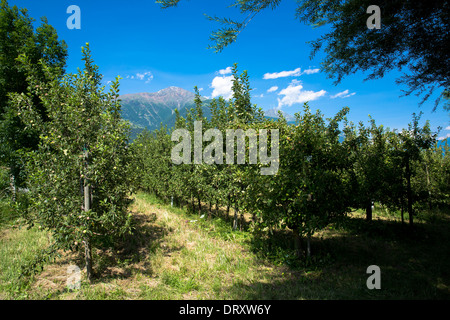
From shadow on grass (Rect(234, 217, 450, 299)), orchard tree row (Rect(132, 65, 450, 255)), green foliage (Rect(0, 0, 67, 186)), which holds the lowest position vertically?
shadow on grass (Rect(234, 217, 450, 299))

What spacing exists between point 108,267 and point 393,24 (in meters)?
10.6

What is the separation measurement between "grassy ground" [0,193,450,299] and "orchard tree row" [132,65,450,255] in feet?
4.49

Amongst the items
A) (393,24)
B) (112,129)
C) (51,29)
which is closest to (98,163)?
(112,129)

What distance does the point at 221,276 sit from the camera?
6.94m

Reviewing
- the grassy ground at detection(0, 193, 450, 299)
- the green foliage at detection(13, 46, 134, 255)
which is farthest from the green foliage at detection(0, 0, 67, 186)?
the green foliage at detection(13, 46, 134, 255)

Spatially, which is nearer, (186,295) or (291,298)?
(291,298)

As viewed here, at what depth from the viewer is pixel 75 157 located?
6066 mm

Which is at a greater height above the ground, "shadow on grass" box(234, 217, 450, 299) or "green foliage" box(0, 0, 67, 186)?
"green foliage" box(0, 0, 67, 186)

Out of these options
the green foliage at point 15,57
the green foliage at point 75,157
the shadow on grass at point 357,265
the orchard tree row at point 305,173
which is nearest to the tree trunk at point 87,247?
the green foliage at point 75,157

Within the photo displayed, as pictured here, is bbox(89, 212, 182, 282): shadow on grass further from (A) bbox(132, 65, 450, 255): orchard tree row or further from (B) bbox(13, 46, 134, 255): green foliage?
(A) bbox(132, 65, 450, 255): orchard tree row

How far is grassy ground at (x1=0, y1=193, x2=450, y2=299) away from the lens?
578 cm

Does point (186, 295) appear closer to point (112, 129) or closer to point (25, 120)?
point (112, 129)

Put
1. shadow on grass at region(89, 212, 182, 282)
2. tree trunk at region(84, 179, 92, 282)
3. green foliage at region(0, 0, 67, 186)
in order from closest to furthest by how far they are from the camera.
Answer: tree trunk at region(84, 179, 92, 282) → shadow on grass at region(89, 212, 182, 282) → green foliage at region(0, 0, 67, 186)

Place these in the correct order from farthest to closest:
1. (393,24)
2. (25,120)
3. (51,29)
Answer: (51,29), (25,120), (393,24)
